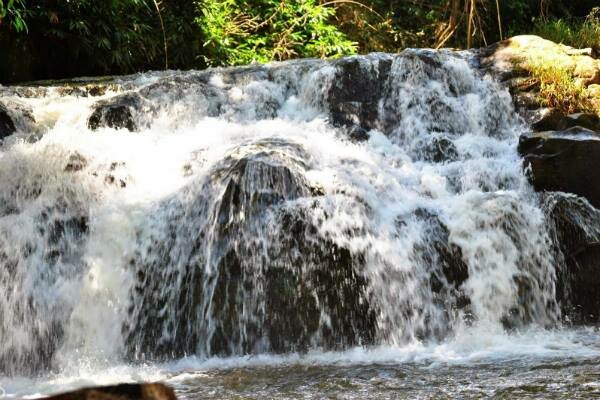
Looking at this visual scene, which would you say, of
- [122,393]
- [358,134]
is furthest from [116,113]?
[122,393]

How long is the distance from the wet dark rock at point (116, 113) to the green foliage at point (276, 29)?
14.7 ft

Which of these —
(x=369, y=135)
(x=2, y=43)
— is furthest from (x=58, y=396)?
(x=2, y=43)

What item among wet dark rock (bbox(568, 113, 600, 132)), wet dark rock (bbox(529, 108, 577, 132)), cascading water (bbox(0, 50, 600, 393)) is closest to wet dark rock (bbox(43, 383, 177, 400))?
cascading water (bbox(0, 50, 600, 393))

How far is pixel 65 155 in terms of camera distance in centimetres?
618

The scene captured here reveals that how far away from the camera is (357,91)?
8211 mm

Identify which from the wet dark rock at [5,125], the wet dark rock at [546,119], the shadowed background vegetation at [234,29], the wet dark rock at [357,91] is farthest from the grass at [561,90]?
the wet dark rock at [5,125]

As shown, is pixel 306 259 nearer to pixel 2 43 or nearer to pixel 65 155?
pixel 65 155

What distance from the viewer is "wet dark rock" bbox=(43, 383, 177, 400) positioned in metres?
1.32

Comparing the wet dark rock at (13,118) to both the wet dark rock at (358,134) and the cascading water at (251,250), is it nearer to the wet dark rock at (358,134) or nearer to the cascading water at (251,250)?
the cascading water at (251,250)

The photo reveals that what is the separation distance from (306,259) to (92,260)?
1.76 m

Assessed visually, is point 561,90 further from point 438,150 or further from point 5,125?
point 5,125

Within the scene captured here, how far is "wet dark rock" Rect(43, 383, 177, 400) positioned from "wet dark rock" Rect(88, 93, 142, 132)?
617 cm

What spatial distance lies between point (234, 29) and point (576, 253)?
826 centimetres

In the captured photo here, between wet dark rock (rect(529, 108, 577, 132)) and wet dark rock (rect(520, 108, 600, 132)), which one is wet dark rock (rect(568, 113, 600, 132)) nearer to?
wet dark rock (rect(520, 108, 600, 132))
